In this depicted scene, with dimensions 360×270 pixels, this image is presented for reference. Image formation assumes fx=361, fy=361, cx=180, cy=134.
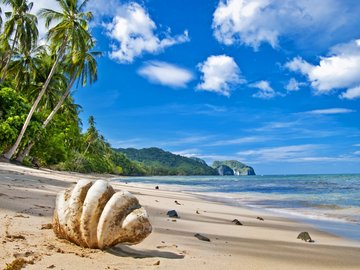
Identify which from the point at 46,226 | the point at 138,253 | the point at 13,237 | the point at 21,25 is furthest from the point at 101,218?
the point at 21,25

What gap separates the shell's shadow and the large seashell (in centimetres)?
12

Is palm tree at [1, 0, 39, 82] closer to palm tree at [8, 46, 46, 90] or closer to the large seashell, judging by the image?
palm tree at [8, 46, 46, 90]

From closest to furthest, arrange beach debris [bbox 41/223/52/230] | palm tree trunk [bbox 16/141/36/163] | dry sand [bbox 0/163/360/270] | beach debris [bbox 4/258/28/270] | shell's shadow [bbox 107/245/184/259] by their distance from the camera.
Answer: beach debris [bbox 4/258/28/270] → dry sand [bbox 0/163/360/270] → shell's shadow [bbox 107/245/184/259] → beach debris [bbox 41/223/52/230] → palm tree trunk [bbox 16/141/36/163]

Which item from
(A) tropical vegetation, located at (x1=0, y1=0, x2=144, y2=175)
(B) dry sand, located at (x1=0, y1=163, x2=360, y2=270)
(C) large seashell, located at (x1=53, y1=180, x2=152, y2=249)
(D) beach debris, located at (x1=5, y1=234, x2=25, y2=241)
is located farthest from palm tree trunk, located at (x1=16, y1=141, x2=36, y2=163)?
(C) large seashell, located at (x1=53, y1=180, x2=152, y2=249)

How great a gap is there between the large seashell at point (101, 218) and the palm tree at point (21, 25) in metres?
31.3

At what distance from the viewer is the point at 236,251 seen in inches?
185

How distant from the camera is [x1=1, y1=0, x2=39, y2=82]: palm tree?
3095 cm

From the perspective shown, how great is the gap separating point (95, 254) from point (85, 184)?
73 cm

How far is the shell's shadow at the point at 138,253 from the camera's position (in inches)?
144

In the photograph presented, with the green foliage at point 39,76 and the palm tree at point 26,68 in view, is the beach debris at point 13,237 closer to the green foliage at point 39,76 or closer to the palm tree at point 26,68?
the green foliage at point 39,76

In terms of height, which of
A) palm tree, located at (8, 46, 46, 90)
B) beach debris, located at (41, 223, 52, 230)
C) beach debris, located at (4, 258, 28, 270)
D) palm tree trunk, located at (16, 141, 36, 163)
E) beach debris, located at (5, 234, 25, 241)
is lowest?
beach debris, located at (4, 258, 28, 270)

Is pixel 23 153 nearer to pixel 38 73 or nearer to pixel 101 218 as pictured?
pixel 38 73

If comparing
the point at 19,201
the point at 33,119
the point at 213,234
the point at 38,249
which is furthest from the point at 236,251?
the point at 33,119

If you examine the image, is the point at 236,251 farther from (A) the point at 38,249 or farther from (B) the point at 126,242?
(A) the point at 38,249
